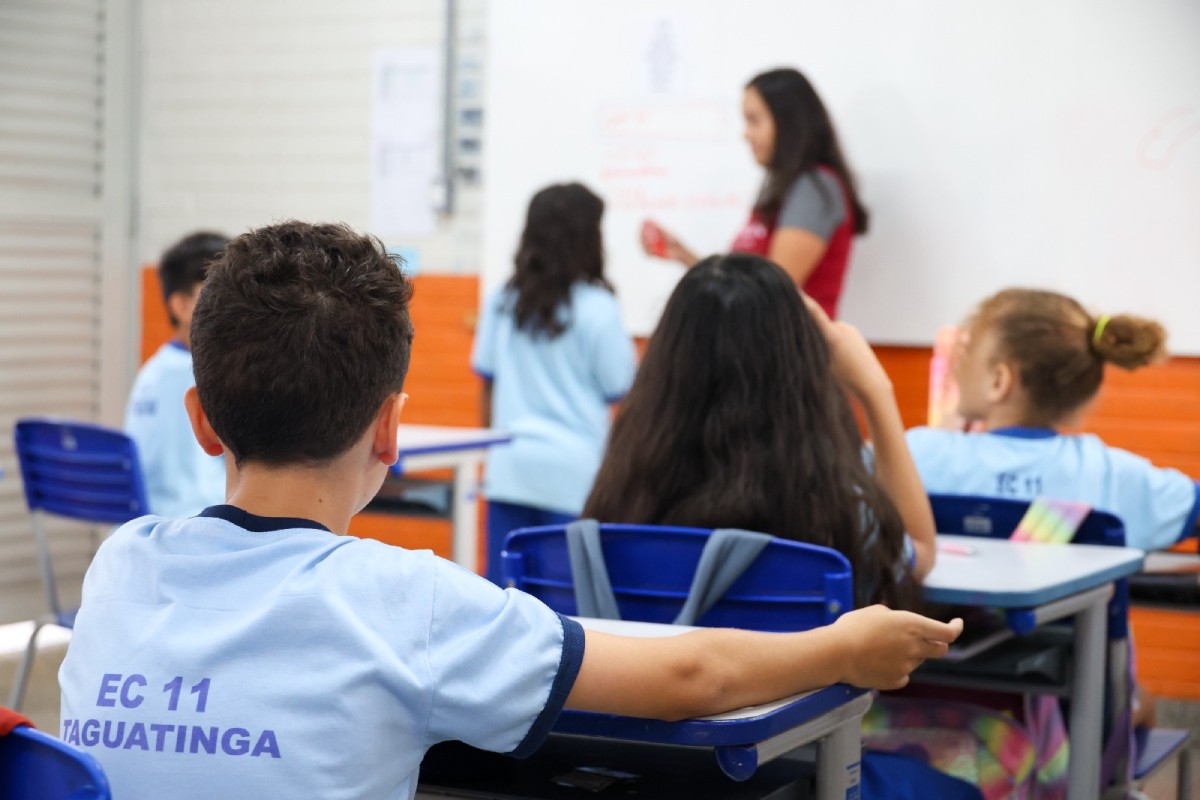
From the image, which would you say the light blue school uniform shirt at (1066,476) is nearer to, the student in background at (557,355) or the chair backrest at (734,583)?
the chair backrest at (734,583)

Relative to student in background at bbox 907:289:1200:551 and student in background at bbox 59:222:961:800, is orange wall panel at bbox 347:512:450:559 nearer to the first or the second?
student in background at bbox 907:289:1200:551

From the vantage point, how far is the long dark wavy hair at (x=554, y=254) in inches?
148

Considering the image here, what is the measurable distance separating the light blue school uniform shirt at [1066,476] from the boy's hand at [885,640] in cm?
138

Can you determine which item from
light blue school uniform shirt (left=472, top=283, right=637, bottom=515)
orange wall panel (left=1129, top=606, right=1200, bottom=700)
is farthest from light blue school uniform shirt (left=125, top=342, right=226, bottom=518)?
orange wall panel (left=1129, top=606, right=1200, bottom=700)

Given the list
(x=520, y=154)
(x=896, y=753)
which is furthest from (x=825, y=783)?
(x=520, y=154)

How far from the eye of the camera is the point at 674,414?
189 centimetres

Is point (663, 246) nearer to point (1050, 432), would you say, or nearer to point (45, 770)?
point (1050, 432)

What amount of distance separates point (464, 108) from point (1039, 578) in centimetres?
352

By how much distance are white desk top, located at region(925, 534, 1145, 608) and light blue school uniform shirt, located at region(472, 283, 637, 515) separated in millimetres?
1479

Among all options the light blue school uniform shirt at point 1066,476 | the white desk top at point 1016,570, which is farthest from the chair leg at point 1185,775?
the white desk top at point 1016,570

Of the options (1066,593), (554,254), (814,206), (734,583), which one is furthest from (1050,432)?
(554,254)

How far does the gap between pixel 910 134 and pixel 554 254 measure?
3.77ft

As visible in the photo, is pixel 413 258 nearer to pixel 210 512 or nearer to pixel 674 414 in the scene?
pixel 674 414

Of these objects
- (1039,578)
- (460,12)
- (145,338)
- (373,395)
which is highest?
(460,12)
